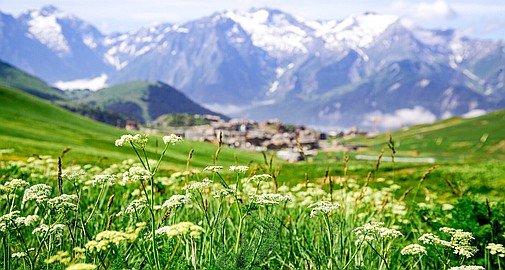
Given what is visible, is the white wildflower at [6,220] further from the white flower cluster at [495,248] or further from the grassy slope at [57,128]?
the grassy slope at [57,128]

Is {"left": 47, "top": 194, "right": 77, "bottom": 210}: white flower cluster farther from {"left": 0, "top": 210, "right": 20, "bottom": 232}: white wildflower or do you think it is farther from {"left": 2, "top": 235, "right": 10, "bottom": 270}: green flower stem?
{"left": 2, "top": 235, "right": 10, "bottom": 270}: green flower stem

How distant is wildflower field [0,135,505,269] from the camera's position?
4039 millimetres

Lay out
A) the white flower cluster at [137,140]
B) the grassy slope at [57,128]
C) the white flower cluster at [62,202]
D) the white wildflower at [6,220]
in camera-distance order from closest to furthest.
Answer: the white flower cluster at [137,140] → the white wildflower at [6,220] → the white flower cluster at [62,202] → the grassy slope at [57,128]

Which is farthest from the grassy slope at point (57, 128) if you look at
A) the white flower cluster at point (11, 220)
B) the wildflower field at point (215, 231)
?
the white flower cluster at point (11, 220)

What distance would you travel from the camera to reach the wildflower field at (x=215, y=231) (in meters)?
4.04

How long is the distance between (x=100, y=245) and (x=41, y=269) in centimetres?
146

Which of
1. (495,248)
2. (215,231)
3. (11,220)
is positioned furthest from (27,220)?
(495,248)

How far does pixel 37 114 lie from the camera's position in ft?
340

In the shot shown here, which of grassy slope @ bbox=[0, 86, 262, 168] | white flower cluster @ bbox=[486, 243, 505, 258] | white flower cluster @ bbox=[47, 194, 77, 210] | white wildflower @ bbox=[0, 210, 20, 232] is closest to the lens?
white wildflower @ bbox=[0, 210, 20, 232]

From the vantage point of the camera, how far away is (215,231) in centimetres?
633

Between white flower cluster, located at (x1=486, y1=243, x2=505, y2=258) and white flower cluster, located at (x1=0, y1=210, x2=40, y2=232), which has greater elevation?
white flower cluster, located at (x1=0, y1=210, x2=40, y2=232)

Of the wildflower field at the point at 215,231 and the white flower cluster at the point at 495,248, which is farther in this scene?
the white flower cluster at the point at 495,248

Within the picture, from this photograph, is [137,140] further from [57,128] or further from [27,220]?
[57,128]

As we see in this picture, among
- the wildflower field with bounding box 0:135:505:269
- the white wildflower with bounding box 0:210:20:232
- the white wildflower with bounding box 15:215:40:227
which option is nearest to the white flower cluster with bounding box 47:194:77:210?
the wildflower field with bounding box 0:135:505:269
